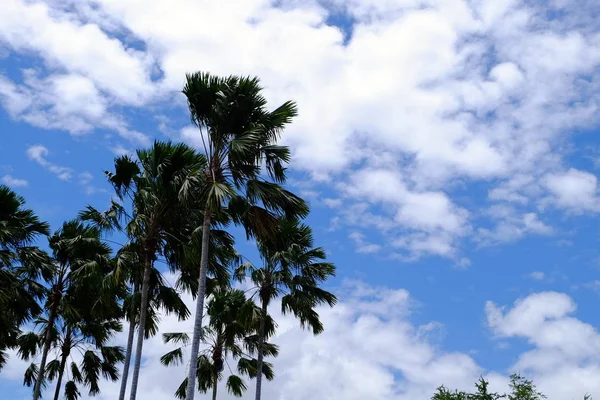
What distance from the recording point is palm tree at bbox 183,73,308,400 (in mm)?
19422

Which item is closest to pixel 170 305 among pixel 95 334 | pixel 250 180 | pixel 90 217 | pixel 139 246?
pixel 139 246

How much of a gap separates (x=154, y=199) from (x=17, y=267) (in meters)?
9.45

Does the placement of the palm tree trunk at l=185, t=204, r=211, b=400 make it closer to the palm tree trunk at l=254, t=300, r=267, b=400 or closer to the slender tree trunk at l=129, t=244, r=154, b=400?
the slender tree trunk at l=129, t=244, r=154, b=400

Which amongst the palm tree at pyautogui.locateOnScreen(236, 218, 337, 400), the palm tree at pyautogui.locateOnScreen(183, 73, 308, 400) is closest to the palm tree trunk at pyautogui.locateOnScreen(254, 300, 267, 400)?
the palm tree at pyautogui.locateOnScreen(236, 218, 337, 400)

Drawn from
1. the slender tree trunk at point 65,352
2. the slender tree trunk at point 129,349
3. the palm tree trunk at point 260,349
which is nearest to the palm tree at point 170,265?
the slender tree trunk at point 129,349

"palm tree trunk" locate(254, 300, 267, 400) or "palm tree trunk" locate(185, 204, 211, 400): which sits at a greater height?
Answer: "palm tree trunk" locate(254, 300, 267, 400)

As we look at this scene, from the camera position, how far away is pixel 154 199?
70.0ft

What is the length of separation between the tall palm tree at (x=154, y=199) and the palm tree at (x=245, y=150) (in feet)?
2.65

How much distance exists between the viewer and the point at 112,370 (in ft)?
107

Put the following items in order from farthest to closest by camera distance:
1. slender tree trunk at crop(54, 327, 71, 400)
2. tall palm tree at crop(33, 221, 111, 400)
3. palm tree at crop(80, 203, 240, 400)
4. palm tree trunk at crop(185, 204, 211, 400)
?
slender tree trunk at crop(54, 327, 71, 400)
tall palm tree at crop(33, 221, 111, 400)
palm tree at crop(80, 203, 240, 400)
palm tree trunk at crop(185, 204, 211, 400)

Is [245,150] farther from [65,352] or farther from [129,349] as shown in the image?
[65,352]

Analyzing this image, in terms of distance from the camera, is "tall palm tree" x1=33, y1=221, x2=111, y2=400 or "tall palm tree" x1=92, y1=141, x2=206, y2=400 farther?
"tall palm tree" x1=33, y1=221, x2=111, y2=400

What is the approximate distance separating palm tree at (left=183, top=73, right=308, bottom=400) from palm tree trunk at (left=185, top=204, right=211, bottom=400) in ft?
0.13

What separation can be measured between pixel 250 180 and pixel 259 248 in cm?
1060
